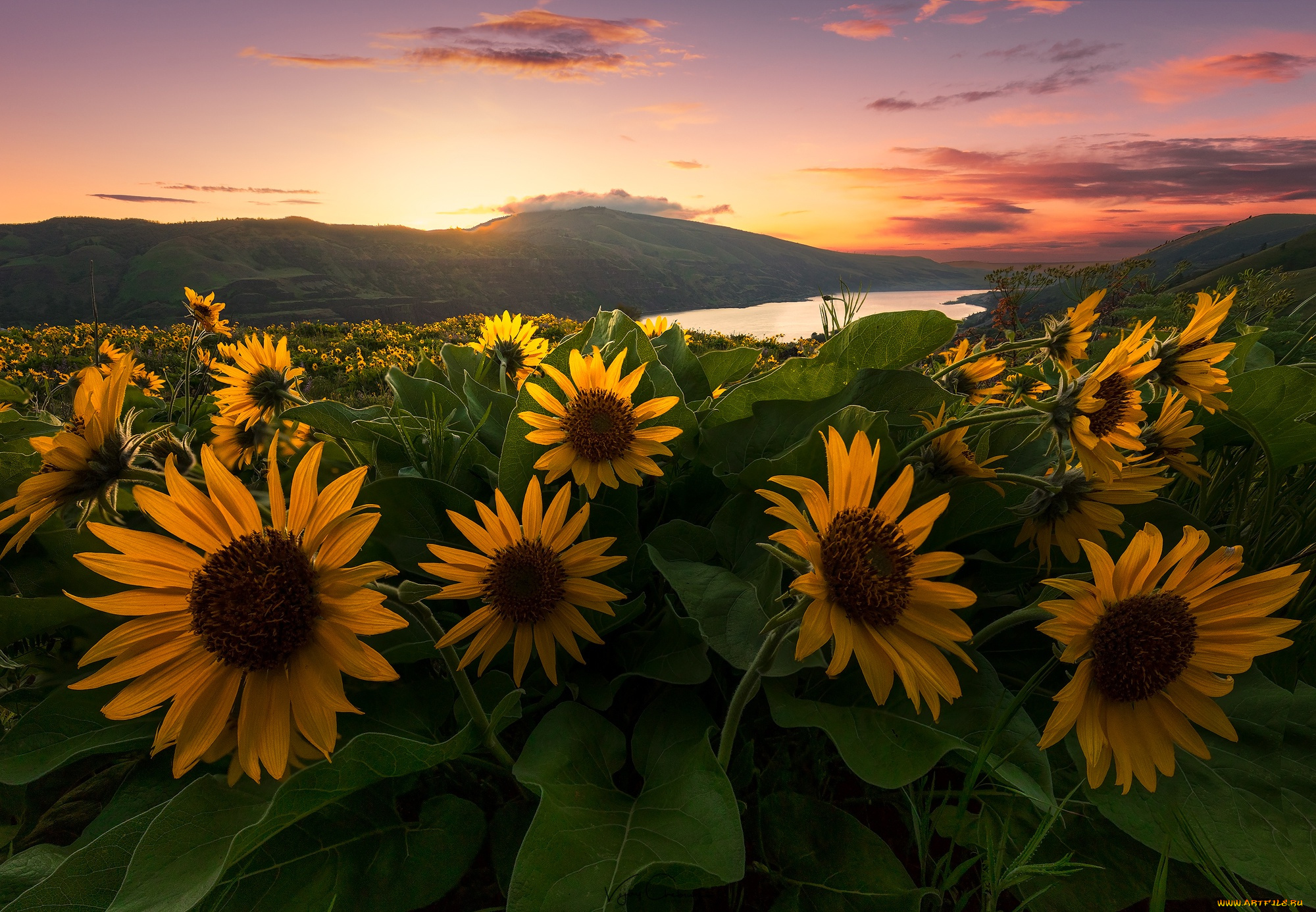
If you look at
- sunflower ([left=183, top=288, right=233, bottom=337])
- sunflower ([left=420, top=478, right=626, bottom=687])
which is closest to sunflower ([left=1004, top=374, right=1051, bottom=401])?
sunflower ([left=420, top=478, right=626, bottom=687])

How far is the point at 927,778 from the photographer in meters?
1.32

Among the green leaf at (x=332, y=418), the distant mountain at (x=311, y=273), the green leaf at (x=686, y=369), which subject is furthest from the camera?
the distant mountain at (x=311, y=273)

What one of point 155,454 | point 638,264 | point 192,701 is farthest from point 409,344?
point 638,264

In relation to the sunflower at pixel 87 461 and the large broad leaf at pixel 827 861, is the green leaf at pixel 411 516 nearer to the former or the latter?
the sunflower at pixel 87 461

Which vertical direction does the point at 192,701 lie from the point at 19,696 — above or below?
above

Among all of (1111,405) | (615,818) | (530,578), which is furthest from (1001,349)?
(615,818)

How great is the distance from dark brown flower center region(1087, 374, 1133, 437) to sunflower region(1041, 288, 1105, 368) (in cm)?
37

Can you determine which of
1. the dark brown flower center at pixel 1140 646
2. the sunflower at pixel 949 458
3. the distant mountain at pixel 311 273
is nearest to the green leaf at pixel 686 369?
the sunflower at pixel 949 458

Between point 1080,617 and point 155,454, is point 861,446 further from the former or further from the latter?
point 155,454

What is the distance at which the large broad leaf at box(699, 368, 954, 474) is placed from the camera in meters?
1.35

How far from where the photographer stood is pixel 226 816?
88 centimetres

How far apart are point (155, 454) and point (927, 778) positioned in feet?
5.91

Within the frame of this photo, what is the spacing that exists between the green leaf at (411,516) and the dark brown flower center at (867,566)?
2.43 ft

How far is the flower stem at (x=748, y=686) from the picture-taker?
0.85 metres
